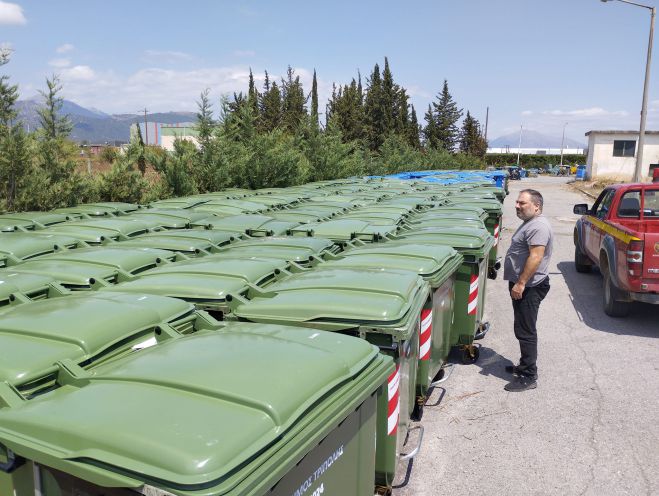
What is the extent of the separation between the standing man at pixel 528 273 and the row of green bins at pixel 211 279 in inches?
93.1

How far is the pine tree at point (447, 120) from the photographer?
2323 inches

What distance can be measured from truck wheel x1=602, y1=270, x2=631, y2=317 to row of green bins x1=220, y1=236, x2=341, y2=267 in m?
4.13

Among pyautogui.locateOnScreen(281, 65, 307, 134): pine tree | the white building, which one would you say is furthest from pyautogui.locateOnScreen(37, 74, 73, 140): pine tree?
the white building

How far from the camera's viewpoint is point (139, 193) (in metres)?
14.9

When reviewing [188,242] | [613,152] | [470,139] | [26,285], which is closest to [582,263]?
[188,242]

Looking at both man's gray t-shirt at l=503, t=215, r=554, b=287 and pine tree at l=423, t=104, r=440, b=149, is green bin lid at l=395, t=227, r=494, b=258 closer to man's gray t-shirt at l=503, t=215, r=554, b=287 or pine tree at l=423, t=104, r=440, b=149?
man's gray t-shirt at l=503, t=215, r=554, b=287

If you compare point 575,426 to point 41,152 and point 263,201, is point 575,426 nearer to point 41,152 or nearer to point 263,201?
point 263,201

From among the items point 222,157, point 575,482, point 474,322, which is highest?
point 222,157

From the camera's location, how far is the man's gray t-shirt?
207 inches

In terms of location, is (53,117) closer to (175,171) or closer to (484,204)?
(175,171)

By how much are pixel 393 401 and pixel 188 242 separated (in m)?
3.88

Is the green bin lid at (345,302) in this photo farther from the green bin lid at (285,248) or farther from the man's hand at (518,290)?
the man's hand at (518,290)

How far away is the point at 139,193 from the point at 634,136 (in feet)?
148

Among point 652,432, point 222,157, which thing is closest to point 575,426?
point 652,432
